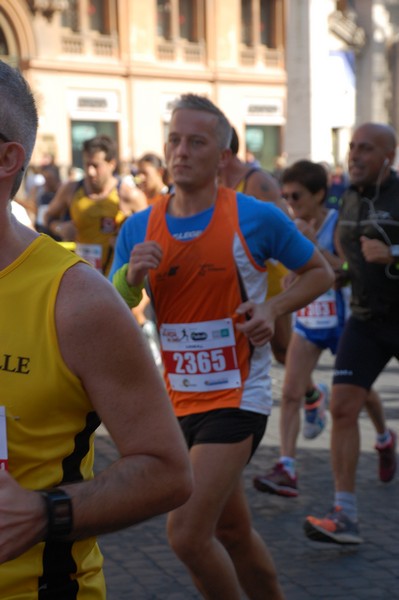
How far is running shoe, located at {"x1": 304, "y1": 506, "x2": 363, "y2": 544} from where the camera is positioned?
5402 millimetres

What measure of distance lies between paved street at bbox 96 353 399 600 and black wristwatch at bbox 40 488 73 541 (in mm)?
2970

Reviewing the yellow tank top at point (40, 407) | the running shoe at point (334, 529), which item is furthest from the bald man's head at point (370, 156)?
the yellow tank top at point (40, 407)

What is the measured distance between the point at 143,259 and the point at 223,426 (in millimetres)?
618

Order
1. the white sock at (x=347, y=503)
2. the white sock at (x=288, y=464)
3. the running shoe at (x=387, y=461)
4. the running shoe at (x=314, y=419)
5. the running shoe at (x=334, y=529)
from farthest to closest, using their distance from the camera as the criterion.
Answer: the running shoe at (x=314, y=419) → the running shoe at (x=387, y=461) → the white sock at (x=288, y=464) → the white sock at (x=347, y=503) → the running shoe at (x=334, y=529)

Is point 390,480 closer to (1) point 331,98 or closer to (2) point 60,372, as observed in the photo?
(2) point 60,372

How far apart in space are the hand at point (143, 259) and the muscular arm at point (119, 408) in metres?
1.98

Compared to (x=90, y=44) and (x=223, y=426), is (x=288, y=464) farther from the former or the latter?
(x=90, y=44)

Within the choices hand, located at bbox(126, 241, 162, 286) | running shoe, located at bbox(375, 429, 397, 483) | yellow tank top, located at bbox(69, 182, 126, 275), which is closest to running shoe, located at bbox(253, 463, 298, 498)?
running shoe, located at bbox(375, 429, 397, 483)

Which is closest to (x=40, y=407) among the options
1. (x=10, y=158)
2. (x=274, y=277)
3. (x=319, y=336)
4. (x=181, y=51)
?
(x=10, y=158)

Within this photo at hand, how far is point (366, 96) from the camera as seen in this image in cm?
4819

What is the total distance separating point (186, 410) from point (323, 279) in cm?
68

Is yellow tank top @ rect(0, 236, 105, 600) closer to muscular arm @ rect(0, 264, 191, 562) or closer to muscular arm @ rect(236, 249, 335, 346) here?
muscular arm @ rect(0, 264, 191, 562)

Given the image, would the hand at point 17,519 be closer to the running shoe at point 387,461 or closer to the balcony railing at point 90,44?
the running shoe at point 387,461

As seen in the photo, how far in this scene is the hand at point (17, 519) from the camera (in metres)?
1.79
